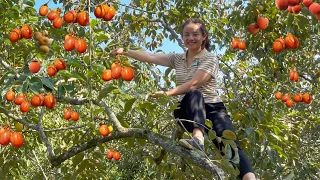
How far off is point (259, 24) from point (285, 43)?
0.32 meters

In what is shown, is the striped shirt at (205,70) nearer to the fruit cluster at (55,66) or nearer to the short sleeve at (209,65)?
the short sleeve at (209,65)

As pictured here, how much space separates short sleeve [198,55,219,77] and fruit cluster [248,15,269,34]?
1093 millimetres

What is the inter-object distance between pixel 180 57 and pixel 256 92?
6.49 ft

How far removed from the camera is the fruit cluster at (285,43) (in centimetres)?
362

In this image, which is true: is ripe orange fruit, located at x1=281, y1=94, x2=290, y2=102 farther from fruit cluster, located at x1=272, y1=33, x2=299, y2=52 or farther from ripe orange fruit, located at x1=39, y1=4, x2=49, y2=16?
ripe orange fruit, located at x1=39, y1=4, x2=49, y2=16

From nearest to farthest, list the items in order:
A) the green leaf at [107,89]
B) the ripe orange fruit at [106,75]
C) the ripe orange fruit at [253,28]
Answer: the green leaf at [107,89]
the ripe orange fruit at [106,75]
the ripe orange fruit at [253,28]

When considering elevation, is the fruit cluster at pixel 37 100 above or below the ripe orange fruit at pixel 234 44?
below

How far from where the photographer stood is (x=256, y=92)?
4559 mm

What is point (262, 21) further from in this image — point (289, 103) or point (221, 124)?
point (289, 103)

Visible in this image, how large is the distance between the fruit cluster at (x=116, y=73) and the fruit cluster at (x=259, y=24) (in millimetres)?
1580

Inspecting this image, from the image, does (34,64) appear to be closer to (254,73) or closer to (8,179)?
(8,179)

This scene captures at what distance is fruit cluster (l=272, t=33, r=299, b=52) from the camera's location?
362 cm

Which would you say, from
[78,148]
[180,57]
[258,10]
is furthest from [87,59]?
[258,10]

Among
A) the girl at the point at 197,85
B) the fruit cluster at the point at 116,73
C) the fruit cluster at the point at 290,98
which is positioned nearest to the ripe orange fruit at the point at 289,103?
the fruit cluster at the point at 290,98
